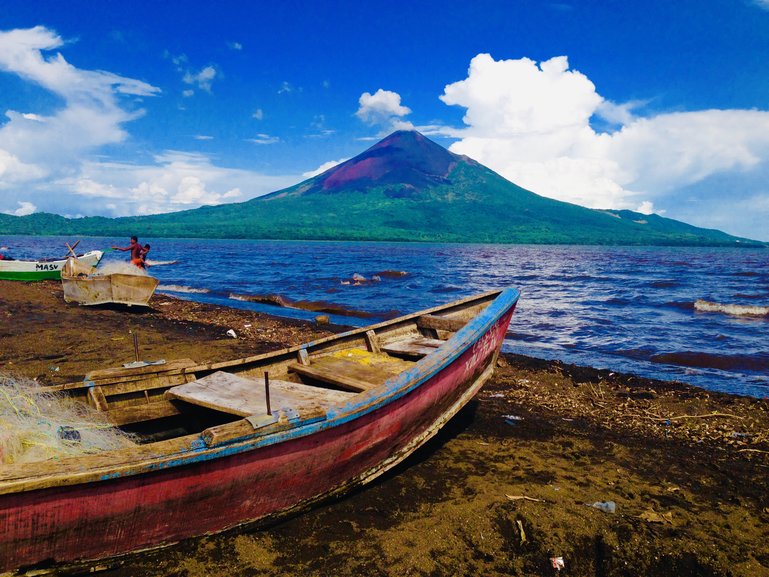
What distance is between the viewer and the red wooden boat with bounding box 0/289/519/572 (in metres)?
3.35

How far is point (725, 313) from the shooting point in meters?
22.8

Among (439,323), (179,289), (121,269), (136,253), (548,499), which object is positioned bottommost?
(179,289)

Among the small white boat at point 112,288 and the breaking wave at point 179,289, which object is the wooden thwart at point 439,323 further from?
the breaking wave at point 179,289

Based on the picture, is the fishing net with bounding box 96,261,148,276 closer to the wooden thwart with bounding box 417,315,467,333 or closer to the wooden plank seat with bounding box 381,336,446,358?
the wooden thwart with bounding box 417,315,467,333

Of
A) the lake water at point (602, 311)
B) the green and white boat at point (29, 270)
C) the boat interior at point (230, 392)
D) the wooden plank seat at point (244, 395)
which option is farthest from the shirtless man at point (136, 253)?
the wooden plank seat at point (244, 395)

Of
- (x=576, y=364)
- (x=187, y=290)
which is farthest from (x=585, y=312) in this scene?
(x=187, y=290)

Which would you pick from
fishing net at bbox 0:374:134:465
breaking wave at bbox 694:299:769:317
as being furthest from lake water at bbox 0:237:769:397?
fishing net at bbox 0:374:134:465

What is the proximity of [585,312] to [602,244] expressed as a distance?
159 metres

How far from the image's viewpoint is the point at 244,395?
529 centimetres

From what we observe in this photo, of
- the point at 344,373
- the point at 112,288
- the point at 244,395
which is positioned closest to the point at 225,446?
the point at 244,395

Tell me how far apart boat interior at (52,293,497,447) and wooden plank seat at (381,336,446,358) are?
0.06m

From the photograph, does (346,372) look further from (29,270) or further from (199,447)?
(29,270)

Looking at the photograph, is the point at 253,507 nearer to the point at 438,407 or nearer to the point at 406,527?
the point at 406,527

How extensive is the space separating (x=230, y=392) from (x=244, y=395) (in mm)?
189
